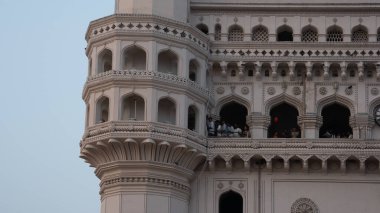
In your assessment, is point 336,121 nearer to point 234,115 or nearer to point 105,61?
point 234,115

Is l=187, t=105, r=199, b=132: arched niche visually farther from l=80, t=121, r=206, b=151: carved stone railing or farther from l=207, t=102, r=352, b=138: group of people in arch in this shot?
l=80, t=121, r=206, b=151: carved stone railing

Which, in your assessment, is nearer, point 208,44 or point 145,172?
point 145,172

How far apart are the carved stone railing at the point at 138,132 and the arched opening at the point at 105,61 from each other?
6.87 ft

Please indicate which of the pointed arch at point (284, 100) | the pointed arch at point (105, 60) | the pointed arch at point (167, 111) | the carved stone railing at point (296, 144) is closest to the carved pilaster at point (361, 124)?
the carved stone railing at point (296, 144)

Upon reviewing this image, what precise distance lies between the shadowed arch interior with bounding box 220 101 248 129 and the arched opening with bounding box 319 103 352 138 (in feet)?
8.12

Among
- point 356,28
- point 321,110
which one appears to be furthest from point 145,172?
point 356,28

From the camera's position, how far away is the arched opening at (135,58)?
108ft

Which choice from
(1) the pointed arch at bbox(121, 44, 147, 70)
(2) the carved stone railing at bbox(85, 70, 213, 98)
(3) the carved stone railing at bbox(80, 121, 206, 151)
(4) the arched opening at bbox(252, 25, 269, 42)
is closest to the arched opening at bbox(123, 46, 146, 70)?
(1) the pointed arch at bbox(121, 44, 147, 70)

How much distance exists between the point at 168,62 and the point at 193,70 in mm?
858

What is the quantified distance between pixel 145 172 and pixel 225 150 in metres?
2.70

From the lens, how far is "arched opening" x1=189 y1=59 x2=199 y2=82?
33.6 metres

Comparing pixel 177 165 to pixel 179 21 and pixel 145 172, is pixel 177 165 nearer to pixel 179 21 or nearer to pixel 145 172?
pixel 145 172

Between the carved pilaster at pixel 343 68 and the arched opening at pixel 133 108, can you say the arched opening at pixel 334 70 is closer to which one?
the carved pilaster at pixel 343 68

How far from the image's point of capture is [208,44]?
34.2 metres
